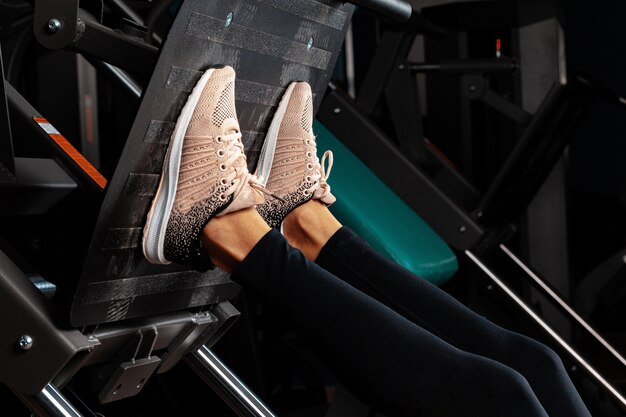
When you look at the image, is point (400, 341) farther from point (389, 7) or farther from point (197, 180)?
point (389, 7)

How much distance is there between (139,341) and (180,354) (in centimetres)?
16

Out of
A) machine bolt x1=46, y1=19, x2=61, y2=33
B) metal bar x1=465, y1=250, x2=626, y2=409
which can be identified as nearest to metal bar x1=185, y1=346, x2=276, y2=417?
machine bolt x1=46, y1=19, x2=61, y2=33

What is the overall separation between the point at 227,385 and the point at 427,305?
0.44 metres

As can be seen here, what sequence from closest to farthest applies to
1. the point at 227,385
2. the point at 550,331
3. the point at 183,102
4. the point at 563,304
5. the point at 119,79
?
the point at 183,102 → the point at 227,385 → the point at 119,79 → the point at 550,331 → the point at 563,304

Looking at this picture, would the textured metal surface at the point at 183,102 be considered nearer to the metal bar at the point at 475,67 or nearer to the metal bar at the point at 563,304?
the metal bar at the point at 563,304

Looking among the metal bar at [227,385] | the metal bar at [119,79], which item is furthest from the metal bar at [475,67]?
the metal bar at [227,385]

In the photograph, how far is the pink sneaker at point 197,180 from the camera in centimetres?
136

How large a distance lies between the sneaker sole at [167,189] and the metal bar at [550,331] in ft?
5.44

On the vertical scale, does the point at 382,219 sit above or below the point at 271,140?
below

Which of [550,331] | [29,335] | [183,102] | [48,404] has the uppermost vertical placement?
[183,102]

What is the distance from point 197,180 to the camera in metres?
1.38

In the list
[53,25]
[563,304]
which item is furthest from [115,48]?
[563,304]

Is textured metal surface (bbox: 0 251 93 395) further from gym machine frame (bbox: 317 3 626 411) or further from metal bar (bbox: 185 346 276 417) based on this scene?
gym machine frame (bbox: 317 3 626 411)

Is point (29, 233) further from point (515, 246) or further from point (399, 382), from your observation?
point (515, 246)
